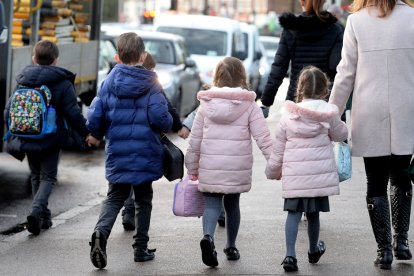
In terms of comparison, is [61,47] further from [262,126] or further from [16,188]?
[262,126]

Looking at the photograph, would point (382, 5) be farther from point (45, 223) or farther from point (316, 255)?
point (45, 223)

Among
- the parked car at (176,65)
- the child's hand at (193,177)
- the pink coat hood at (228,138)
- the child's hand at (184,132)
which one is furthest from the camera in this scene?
the parked car at (176,65)

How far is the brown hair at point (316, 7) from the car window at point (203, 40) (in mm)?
15126

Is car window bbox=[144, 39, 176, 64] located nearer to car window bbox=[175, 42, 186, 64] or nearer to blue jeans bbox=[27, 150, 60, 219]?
car window bbox=[175, 42, 186, 64]

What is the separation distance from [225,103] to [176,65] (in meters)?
12.6

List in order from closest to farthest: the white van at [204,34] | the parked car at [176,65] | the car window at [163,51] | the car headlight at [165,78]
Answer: the car headlight at [165,78]
the parked car at [176,65]
the car window at [163,51]
the white van at [204,34]

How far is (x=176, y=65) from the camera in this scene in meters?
20.5

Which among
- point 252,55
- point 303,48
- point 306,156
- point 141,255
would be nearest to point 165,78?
point 252,55

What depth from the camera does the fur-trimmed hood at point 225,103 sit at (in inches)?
313

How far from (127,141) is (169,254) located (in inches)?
35.7

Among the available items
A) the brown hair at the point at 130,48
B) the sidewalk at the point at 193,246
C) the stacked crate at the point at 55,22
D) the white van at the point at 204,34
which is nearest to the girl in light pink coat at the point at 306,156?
the sidewalk at the point at 193,246

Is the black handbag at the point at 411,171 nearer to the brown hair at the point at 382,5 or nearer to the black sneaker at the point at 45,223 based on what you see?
the brown hair at the point at 382,5

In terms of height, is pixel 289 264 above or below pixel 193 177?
below

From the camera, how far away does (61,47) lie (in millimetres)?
13602
